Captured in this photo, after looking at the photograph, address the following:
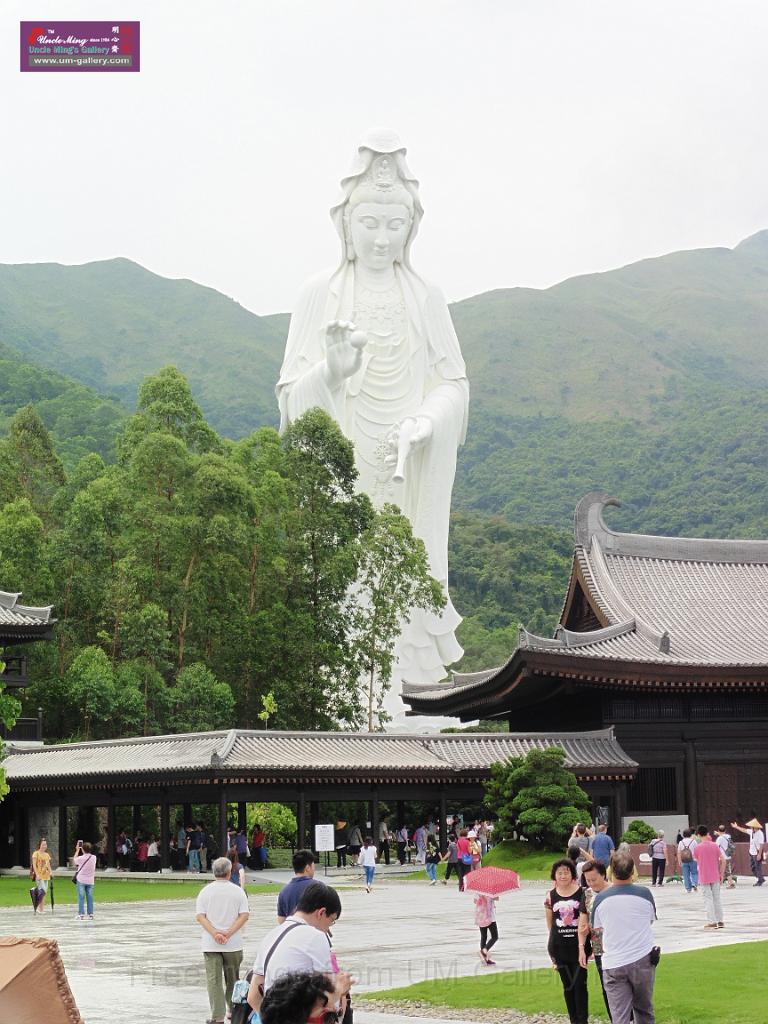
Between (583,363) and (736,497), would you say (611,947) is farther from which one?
(583,363)

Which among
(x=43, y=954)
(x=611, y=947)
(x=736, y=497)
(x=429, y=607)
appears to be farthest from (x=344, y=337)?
(x=736, y=497)

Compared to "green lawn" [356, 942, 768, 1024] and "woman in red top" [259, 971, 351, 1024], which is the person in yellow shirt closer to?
"green lawn" [356, 942, 768, 1024]

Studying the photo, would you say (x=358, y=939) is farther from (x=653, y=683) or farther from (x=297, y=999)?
(x=653, y=683)

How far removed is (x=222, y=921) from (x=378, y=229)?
112 feet

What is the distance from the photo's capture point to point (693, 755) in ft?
95.4

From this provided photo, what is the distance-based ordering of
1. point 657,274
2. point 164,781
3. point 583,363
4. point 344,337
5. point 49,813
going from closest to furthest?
1. point 164,781
2. point 49,813
3. point 344,337
4. point 583,363
5. point 657,274

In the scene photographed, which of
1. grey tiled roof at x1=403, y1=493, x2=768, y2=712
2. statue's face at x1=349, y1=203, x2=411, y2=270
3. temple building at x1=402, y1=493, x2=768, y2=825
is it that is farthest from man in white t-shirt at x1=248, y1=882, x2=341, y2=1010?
statue's face at x1=349, y1=203, x2=411, y2=270

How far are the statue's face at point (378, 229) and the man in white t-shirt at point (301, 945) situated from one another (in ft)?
120

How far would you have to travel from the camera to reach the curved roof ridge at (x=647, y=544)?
3259 cm

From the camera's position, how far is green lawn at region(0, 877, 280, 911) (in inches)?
906

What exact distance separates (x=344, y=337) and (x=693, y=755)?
1409cm

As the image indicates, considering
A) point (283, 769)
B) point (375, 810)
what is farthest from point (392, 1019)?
point (375, 810)

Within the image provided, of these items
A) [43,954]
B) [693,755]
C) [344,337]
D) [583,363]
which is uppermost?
[583,363]

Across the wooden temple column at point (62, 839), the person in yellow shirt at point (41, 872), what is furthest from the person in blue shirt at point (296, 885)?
the wooden temple column at point (62, 839)
